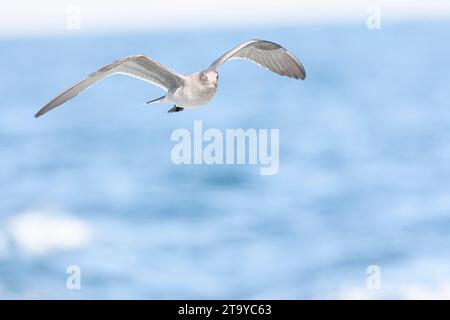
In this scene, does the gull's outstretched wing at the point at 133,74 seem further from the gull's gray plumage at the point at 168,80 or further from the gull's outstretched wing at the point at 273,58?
the gull's outstretched wing at the point at 273,58

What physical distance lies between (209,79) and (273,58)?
83 centimetres

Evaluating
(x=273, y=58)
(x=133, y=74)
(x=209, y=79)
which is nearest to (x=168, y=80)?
(x=133, y=74)

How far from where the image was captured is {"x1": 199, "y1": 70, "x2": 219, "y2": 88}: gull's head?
3469mm

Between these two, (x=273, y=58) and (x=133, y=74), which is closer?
(x=133, y=74)

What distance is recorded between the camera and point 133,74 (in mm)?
3686

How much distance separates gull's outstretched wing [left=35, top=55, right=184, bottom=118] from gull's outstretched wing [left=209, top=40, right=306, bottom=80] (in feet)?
1.67

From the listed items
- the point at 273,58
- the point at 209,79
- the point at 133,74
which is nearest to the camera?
the point at 209,79

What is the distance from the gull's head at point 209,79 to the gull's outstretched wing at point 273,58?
577 millimetres

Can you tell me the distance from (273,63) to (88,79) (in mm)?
1093

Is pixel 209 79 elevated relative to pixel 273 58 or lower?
lower

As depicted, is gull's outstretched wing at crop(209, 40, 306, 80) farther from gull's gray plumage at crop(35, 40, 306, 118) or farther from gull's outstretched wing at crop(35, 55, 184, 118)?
gull's outstretched wing at crop(35, 55, 184, 118)

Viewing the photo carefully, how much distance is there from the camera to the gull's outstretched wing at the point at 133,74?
3.54m

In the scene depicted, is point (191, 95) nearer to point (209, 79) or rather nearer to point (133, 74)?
point (209, 79)

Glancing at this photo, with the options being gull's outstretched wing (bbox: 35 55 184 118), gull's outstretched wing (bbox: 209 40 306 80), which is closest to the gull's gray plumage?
gull's outstretched wing (bbox: 35 55 184 118)
